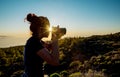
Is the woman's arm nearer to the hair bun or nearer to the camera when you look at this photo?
the camera

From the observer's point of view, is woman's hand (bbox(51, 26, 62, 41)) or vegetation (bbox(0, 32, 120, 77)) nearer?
woman's hand (bbox(51, 26, 62, 41))

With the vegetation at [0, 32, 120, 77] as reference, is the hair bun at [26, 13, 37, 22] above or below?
above

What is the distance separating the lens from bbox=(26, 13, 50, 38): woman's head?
3775mm

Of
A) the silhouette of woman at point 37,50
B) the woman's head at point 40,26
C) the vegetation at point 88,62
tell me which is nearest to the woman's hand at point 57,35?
the silhouette of woman at point 37,50

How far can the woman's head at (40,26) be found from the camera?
3.78 meters

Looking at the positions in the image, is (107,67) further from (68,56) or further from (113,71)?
(68,56)

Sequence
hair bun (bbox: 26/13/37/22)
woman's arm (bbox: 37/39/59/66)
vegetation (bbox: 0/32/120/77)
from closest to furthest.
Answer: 1. woman's arm (bbox: 37/39/59/66)
2. hair bun (bbox: 26/13/37/22)
3. vegetation (bbox: 0/32/120/77)

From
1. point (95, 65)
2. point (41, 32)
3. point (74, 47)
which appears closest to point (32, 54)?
point (41, 32)

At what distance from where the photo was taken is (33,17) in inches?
152

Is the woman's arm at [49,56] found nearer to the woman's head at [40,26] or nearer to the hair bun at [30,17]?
the woman's head at [40,26]

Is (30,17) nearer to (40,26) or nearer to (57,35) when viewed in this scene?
(40,26)

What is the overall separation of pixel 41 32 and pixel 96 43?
33405 millimetres

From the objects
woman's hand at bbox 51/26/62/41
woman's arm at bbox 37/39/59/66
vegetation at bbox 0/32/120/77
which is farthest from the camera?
vegetation at bbox 0/32/120/77

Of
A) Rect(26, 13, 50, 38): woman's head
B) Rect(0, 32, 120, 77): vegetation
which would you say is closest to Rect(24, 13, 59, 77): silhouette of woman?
Rect(26, 13, 50, 38): woman's head
